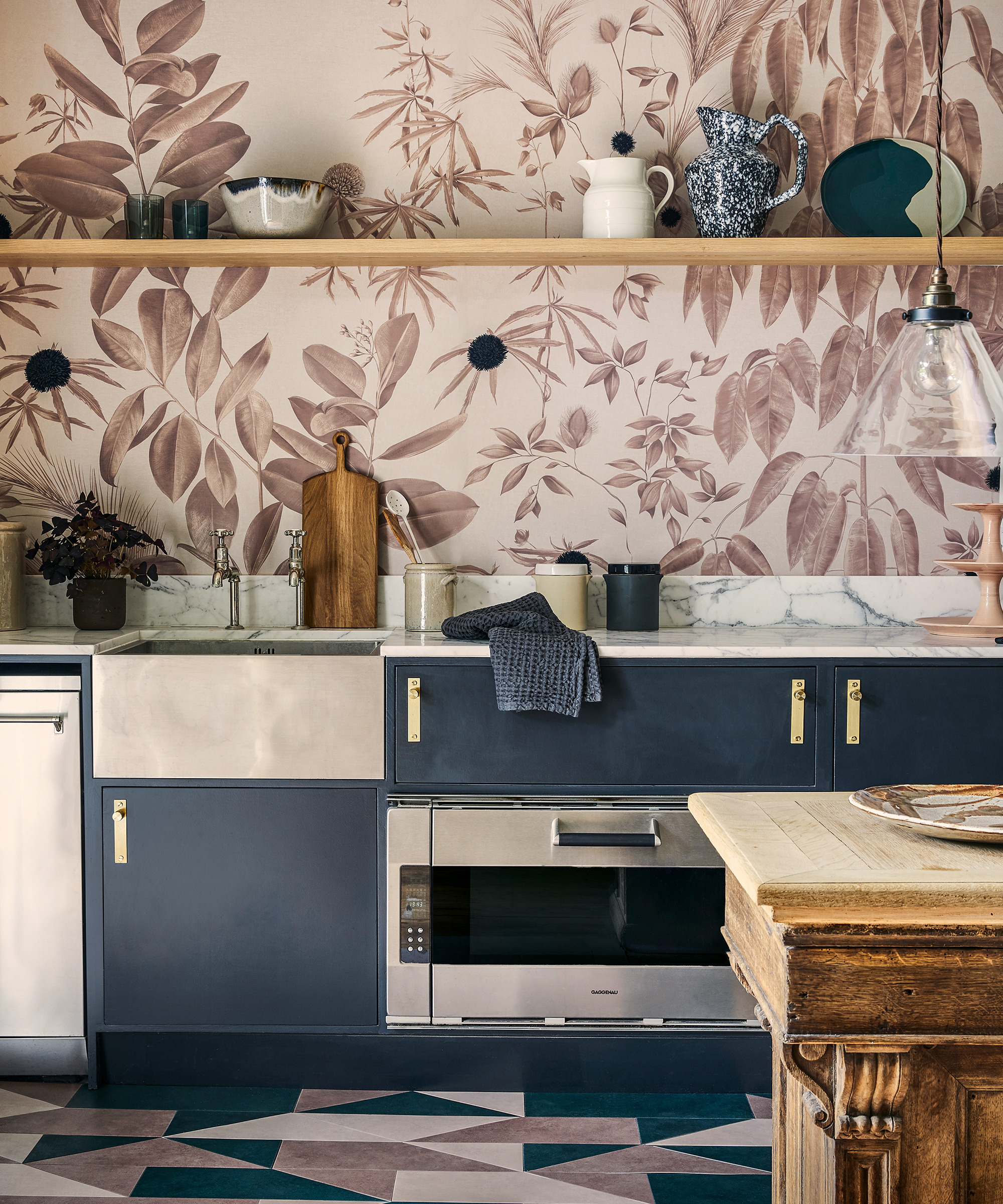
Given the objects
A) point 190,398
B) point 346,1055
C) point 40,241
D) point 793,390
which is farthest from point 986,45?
point 346,1055

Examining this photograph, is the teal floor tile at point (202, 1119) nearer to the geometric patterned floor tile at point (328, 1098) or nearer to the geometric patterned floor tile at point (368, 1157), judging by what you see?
the geometric patterned floor tile at point (328, 1098)

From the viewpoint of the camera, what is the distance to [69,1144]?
7.09 ft

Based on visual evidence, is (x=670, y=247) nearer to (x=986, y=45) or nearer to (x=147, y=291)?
(x=986, y=45)

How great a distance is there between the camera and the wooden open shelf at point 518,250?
2627 millimetres

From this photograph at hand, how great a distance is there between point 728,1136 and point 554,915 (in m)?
0.54

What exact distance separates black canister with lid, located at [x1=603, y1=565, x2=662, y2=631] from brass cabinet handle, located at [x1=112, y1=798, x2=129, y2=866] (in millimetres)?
1189

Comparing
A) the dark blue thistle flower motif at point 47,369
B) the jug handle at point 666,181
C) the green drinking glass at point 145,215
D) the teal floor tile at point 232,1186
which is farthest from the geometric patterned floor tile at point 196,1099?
the jug handle at point 666,181

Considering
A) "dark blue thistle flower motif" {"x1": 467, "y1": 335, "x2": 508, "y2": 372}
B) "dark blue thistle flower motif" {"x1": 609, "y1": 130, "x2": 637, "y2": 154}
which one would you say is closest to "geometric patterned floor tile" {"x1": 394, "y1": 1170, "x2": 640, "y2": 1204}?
"dark blue thistle flower motif" {"x1": 467, "y1": 335, "x2": 508, "y2": 372}

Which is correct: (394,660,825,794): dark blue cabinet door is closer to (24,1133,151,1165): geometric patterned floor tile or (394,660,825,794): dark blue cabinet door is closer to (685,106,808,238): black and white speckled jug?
(24,1133,151,1165): geometric patterned floor tile

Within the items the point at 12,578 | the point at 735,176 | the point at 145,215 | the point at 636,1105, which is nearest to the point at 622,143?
the point at 735,176

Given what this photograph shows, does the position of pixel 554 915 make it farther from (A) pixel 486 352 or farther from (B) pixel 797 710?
(A) pixel 486 352

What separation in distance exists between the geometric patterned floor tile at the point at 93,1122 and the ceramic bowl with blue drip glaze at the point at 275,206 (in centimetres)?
201

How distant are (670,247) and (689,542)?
0.75m

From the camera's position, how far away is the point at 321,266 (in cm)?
284
